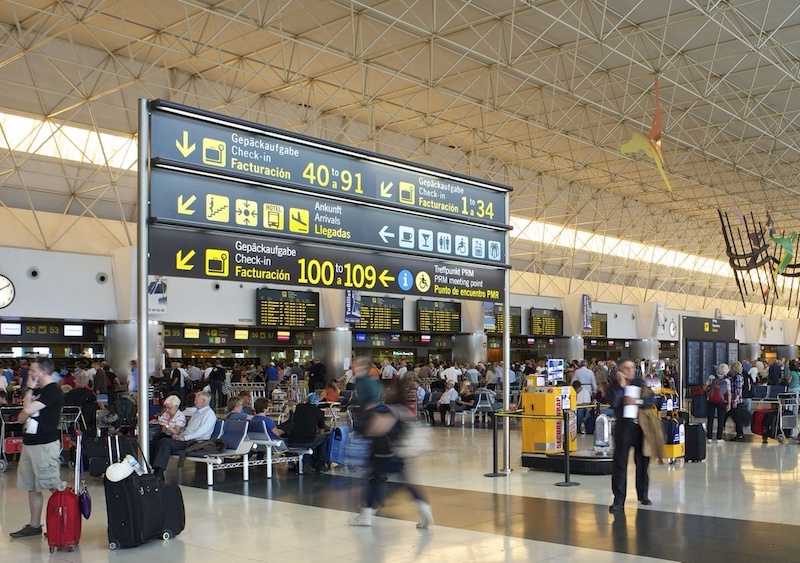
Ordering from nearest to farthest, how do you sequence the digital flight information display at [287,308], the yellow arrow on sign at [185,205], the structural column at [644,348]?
1. the yellow arrow on sign at [185,205]
2. the digital flight information display at [287,308]
3. the structural column at [644,348]

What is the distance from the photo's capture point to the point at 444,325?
3259 centimetres

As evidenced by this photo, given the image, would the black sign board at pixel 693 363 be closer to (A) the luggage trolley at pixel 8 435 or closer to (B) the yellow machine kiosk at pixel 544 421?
(B) the yellow machine kiosk at pixel 544 421

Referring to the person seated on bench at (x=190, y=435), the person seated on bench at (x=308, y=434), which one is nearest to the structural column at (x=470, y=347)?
the person seated on bench at (x=308, y=434)

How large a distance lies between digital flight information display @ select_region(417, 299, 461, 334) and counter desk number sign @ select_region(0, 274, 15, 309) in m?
14.5

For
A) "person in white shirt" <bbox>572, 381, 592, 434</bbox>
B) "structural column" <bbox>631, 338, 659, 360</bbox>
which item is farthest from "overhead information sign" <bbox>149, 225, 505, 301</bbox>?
"structural column" <bbox>631, 338, 659, 360</bbox>

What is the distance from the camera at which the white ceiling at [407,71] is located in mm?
20969

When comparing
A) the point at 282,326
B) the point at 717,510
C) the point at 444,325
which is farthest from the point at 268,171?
the point at 444,325

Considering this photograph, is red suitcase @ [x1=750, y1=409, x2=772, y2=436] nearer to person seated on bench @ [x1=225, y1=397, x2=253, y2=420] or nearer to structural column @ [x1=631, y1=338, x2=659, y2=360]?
person seated on bench @ [x1=225, y1=397, x2=253, y2=420]

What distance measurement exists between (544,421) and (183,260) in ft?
22.5

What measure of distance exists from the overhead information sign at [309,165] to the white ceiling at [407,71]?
7.61 m

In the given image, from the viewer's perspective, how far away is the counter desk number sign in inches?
835

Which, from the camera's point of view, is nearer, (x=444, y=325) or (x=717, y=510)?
(x=717, y=510)

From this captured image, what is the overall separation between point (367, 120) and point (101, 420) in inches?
679

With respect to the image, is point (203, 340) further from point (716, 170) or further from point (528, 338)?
point (716, 170)
